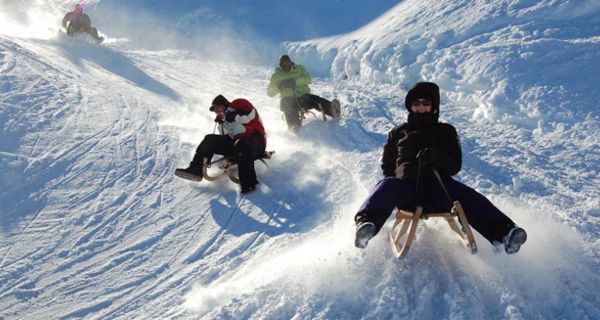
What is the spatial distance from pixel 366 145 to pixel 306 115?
1.85 m

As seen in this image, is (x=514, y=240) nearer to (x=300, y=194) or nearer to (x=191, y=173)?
(x=300, y=194)

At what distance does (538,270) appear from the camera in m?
3.63

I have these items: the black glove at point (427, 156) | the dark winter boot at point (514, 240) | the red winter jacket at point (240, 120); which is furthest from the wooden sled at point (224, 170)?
the dark winter boot at point (514, 240)

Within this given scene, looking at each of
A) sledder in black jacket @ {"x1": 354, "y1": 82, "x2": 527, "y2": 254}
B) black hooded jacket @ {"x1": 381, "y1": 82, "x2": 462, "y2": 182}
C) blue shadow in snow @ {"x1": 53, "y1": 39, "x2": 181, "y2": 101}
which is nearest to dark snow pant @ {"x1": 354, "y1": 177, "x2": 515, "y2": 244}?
sledder in black jacket @ {"x1": 354, "y1": 82, "x2": 527, "y2": 254}

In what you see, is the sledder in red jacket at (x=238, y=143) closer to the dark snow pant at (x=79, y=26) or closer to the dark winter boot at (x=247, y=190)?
the dark winter boot at (x=247, y=190)

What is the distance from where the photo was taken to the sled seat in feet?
12.0

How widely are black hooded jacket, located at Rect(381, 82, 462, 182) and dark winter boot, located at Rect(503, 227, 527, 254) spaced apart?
2.56 feet

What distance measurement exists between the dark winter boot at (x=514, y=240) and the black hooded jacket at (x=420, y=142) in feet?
2.56

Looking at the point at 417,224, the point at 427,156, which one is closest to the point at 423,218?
the point at 417,224

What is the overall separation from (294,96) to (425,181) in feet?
14.4

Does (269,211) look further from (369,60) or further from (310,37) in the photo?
(310,37)

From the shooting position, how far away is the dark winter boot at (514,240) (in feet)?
11.1

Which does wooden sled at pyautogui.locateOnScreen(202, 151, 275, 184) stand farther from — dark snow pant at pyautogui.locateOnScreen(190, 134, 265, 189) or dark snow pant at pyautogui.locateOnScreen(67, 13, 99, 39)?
dark snow pant at pyautogui.locateOnScreen(67, 13, 99, 39)

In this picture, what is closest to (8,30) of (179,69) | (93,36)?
(93,36)
